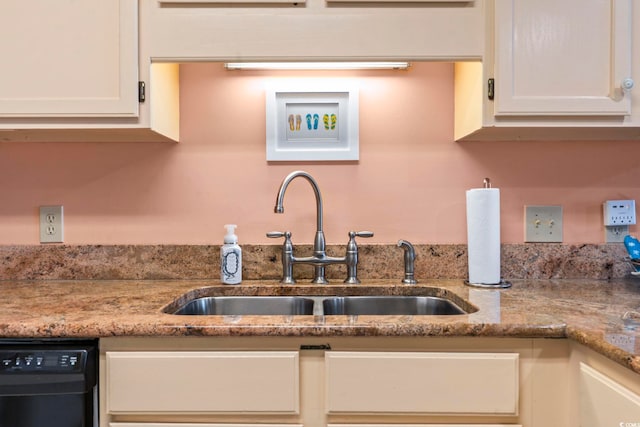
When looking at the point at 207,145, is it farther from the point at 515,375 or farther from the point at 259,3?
the point at 515,375

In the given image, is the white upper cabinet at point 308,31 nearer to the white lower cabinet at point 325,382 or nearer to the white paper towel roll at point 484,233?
the white paper towel roll at point 484,233

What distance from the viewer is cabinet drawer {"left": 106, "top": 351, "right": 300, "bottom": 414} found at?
940mm

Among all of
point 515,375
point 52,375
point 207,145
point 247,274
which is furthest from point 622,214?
point 52,375

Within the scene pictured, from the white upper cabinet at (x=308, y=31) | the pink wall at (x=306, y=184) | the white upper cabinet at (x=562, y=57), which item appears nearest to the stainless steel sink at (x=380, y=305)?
the pink wall at (x=306, y=184)

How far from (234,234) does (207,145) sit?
33 cm

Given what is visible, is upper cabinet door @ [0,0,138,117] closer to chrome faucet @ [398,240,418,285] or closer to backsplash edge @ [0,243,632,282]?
backsplash edge @ [0,243,632,282]

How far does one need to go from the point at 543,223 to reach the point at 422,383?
879 mm

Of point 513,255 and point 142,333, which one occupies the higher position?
point 513,255

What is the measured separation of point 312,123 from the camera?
151cm

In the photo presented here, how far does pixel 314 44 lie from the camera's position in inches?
47.7

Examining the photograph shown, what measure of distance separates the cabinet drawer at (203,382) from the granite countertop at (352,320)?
6 centimetres

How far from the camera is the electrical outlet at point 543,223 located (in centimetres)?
152

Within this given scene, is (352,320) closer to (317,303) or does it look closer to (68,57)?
(317,303)

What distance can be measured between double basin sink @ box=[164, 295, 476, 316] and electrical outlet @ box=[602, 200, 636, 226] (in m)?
0.70
